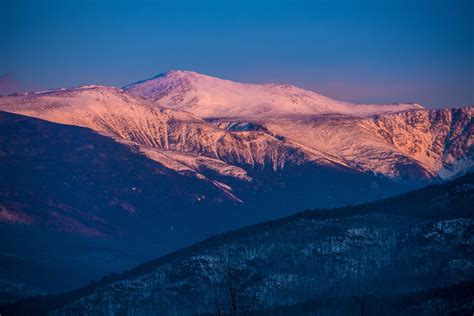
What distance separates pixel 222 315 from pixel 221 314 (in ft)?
0.81

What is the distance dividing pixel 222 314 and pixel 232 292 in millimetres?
2397

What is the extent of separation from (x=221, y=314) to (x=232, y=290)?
2.92 m

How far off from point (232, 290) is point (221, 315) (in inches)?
125

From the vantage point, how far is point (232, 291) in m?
117

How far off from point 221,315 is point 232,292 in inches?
100

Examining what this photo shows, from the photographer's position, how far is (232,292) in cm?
11644

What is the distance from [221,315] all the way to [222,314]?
28 cm

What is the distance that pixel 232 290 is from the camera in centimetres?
11775

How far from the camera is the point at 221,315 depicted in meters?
116

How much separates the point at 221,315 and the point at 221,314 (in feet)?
1.24

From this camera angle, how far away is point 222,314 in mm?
116062

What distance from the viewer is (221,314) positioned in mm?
116188

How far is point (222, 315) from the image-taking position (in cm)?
11638
